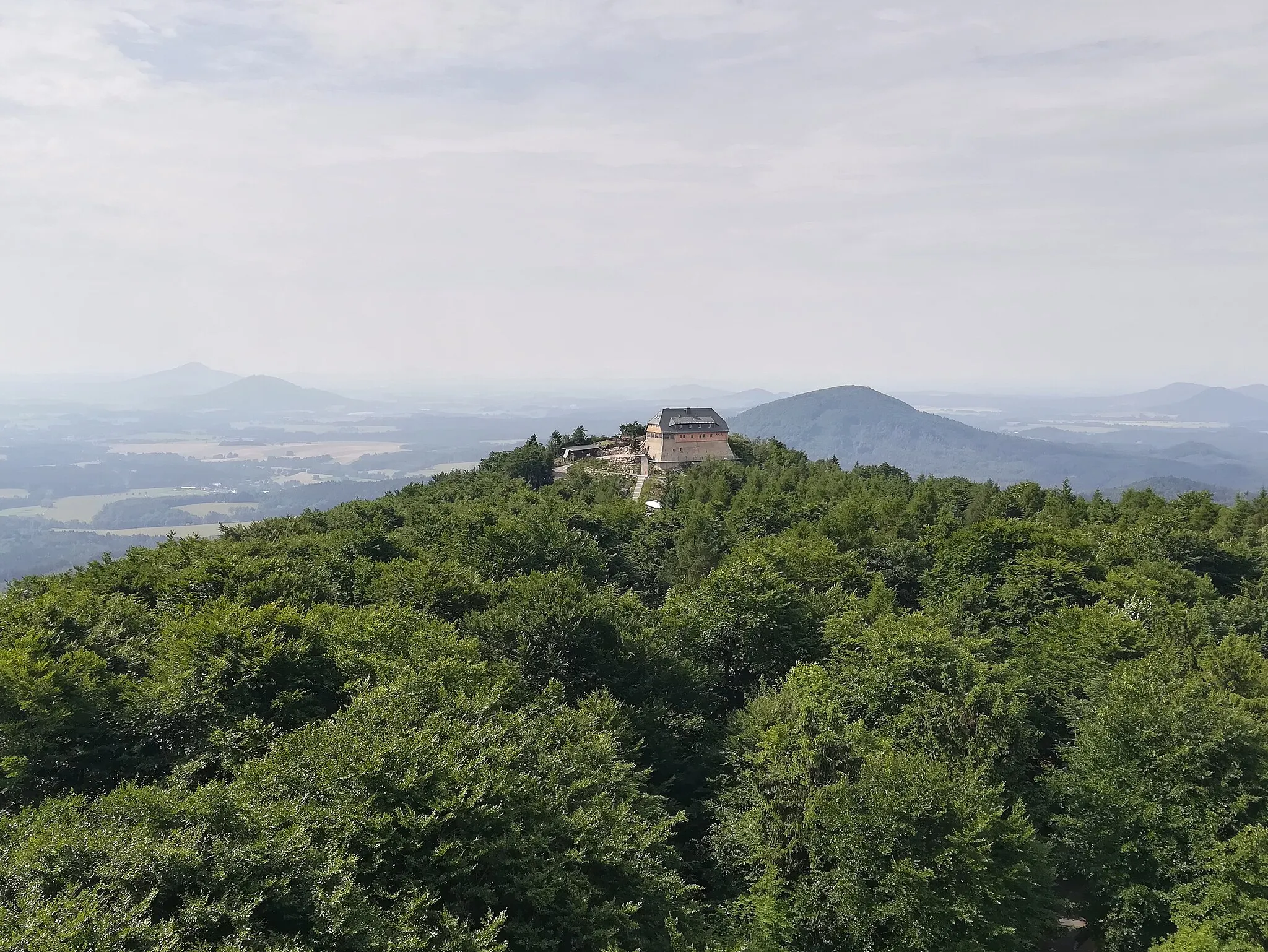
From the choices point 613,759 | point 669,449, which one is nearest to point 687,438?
point 669,449

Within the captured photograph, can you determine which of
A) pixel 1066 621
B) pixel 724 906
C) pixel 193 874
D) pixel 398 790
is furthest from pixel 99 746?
pixel 1066 621

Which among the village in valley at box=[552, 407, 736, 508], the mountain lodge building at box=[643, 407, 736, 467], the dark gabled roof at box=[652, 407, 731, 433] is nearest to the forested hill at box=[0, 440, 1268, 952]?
the village in valley at box=[552, 407, 736, 508]

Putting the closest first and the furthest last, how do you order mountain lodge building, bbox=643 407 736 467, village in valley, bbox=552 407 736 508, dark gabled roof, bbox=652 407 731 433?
village in valley, bbox=552 407 736 508
mountain lodge building, bbox=643 407 736 467
dark gabled roof, bbox=652 407 731 433

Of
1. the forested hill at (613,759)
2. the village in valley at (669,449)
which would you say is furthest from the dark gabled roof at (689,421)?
the forested hill at (613,759)

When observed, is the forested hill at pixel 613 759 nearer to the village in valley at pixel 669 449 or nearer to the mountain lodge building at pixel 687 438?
the village in valley at pixel 669 449

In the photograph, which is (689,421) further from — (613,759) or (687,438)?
(613,759)

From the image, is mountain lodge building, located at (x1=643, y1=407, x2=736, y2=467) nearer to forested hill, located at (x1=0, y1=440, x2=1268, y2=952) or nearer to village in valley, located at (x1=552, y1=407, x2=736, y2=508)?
village in valley, located at (x1=552, y1=407, x2=736, y2=508)
